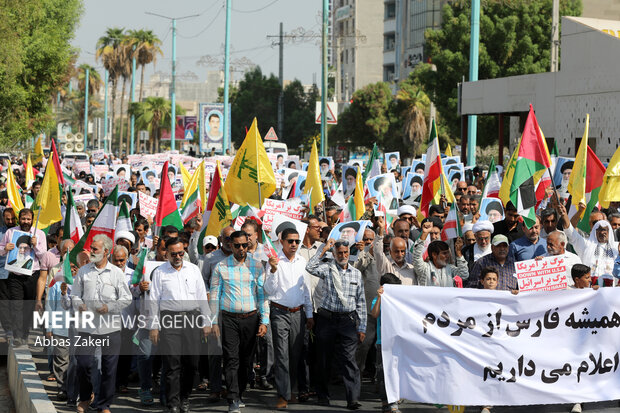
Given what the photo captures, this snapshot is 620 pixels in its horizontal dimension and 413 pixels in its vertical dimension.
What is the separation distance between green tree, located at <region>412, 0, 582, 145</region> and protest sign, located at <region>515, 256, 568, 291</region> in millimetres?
36890

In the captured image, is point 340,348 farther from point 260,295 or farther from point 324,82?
point 324,82

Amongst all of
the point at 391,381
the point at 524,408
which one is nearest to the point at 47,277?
the point at 391,381

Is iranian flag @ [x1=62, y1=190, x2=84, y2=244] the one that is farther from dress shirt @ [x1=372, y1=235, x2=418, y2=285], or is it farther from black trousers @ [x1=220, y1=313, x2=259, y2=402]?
dress shirt @ [x1=372, y1=235, x2=418, y2=285]

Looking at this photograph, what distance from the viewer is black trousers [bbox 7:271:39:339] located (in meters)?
11.5

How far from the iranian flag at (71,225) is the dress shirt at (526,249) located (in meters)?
4.61

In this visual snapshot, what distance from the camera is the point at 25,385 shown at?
8930 millimetres

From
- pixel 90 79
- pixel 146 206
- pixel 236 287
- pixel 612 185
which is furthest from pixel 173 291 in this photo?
pixel 90 79

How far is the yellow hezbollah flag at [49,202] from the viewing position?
1159 cm

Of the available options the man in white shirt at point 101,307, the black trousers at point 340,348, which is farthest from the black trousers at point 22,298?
the black trousers at point 340,348

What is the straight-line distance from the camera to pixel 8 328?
38.4 ft

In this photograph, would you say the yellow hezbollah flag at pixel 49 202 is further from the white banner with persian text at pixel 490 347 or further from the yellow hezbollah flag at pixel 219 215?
the white banner with persian text at pixel 490 347

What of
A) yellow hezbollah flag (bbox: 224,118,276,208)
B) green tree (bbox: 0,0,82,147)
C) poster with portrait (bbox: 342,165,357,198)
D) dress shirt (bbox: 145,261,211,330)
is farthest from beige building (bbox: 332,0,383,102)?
dress shirt (bbox: 145,261,211,330)

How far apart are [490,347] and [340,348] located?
1342mm

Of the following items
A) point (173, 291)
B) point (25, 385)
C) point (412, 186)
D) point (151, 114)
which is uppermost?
point (151, 114)
